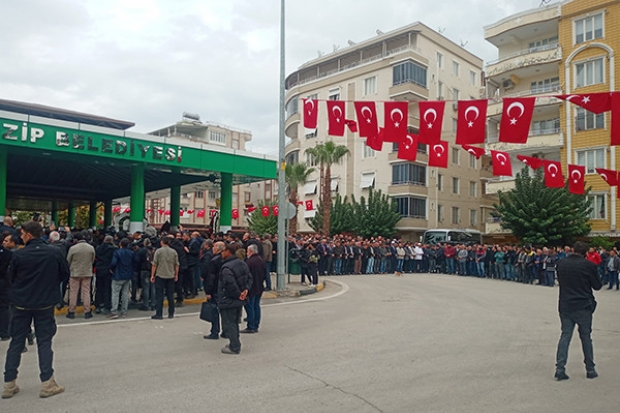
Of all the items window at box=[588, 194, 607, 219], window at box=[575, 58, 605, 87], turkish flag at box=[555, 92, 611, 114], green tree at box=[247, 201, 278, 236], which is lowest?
green tree at box=[247, 201, 278, 236]

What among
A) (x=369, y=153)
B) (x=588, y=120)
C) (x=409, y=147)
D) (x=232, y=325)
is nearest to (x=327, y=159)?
(x=369, y=153)

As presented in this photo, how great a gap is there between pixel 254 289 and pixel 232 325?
5.17 ft

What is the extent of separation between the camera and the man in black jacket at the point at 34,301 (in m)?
5.81

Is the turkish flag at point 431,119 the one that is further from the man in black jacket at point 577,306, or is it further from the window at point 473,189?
the window at point 473,189

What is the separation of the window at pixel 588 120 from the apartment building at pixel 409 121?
1284 cm

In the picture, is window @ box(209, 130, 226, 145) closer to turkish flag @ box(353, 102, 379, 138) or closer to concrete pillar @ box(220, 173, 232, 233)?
concrete pillar @ box(220, 173, 232, 233)

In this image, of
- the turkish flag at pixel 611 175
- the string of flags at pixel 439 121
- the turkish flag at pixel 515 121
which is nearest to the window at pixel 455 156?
the string of flags at pixel 439 121

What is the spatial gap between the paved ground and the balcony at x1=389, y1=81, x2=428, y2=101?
34.5 metres

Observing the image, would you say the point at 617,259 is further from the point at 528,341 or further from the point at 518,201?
the point at 528,341

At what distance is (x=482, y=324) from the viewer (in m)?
11.2

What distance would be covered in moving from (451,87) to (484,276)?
28.8 metres

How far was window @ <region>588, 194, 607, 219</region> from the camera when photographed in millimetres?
33344

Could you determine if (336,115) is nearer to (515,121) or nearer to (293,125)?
(515,121)

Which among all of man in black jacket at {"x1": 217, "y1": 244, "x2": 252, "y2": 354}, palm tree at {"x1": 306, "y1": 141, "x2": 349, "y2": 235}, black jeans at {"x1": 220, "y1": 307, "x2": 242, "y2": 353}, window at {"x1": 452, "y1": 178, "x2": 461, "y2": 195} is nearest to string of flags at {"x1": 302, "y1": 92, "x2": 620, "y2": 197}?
man in black jacket at {"x1": 217, "y1": 244, "x2": 252, "y2": 354}
